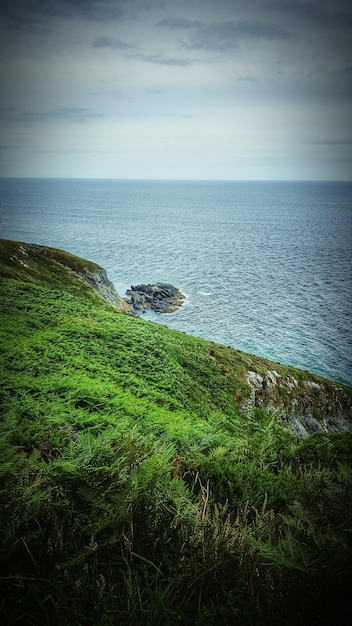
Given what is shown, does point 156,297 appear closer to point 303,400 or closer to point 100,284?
point 100,284

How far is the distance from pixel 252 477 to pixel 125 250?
9983 cm

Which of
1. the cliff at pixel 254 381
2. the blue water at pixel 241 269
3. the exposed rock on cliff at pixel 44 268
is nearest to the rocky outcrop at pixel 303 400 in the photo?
the cliff at pixel 254 381

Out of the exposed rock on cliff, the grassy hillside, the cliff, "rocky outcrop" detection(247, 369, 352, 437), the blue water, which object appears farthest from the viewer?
the blue water

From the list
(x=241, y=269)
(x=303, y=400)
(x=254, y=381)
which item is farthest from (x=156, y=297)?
(x=254, y=381)

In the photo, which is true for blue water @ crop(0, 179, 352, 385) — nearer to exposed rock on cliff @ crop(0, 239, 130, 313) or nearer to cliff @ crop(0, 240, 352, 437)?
cliff @ crop(0, 240, 352, 437)

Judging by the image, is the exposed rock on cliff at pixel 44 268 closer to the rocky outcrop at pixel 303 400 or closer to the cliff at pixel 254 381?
the cliff at pixel 254 381

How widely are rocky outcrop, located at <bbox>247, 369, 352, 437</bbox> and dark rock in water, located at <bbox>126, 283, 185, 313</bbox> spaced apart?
3264 centimetres

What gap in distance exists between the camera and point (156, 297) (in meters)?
62.5

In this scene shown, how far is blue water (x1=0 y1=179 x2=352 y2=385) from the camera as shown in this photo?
4991 centimetres

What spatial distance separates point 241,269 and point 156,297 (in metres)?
33.8

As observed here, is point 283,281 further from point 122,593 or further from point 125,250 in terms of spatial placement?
point 122,593

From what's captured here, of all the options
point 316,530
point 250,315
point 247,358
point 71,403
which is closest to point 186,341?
point 247,358

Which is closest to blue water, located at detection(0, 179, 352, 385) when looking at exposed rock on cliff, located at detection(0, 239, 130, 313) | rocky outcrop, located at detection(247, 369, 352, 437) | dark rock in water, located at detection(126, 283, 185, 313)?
dark rock in water, located at detection(126, 283, 185, 313)

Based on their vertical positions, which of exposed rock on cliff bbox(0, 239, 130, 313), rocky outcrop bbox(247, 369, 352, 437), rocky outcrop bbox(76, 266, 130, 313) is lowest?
rocky outcrop bbox(247, 369, 352, 437)
